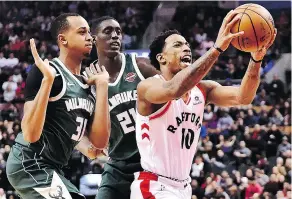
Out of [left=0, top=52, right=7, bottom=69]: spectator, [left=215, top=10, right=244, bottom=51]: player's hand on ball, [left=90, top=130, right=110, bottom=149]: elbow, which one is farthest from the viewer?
[left=0, top=52, right=7, bottom=69]: spectator

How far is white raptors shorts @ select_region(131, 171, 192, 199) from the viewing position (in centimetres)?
553

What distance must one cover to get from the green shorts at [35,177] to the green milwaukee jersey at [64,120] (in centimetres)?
7

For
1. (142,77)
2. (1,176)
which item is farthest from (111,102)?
(1,176)

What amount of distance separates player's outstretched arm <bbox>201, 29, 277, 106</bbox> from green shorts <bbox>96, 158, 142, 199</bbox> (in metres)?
0.97

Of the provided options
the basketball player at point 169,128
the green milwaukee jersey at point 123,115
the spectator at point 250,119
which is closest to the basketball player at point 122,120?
the green milwaukee jersey at point 123,115

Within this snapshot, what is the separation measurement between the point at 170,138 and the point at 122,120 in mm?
856

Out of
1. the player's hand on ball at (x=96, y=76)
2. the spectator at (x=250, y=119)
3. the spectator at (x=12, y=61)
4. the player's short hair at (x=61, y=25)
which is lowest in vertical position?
the spectator at (x=250, y=119)

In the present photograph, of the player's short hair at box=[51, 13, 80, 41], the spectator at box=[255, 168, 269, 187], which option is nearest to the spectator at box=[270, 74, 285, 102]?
the spectator at box=[255, 168, 269, 187]

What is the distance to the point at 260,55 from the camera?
5.54 metres

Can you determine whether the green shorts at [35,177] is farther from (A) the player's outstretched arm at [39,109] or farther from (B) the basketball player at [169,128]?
(B) the basketball player at [169,128]

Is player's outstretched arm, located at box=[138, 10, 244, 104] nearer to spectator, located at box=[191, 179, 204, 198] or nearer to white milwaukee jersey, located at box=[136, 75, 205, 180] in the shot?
white milwaukee jersey, located at box=[136, 75, 205, 180]

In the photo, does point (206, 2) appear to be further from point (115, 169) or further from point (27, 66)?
point (115, 169)

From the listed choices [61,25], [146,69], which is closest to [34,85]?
[61,25]

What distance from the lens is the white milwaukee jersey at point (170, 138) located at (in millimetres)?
5578
